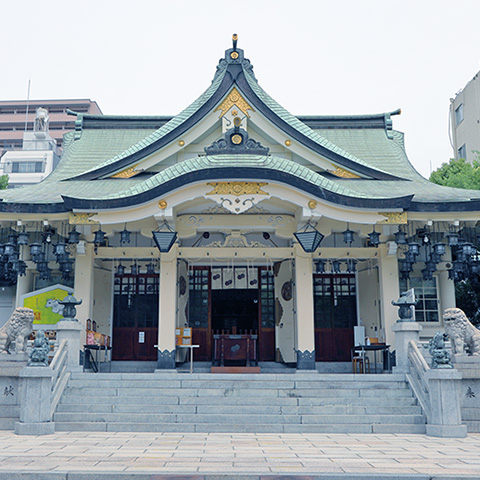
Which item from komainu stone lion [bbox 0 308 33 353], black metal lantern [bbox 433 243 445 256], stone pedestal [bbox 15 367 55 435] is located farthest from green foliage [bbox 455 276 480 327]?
stone pedestal [bbox 15 367 55 435]

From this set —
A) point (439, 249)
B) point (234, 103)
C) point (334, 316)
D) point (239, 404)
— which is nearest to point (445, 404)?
point (239, 404)

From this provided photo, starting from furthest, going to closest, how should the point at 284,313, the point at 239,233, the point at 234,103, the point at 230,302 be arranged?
the point at 230,302
the point at 284,313
the point at 234,103
the point at 239,233

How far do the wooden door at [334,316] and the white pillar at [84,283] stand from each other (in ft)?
21.9

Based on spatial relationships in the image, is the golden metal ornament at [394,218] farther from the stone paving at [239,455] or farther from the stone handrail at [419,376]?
the stone paving at [239,455]

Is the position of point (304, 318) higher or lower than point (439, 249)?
lower

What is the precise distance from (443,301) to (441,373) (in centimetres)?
628

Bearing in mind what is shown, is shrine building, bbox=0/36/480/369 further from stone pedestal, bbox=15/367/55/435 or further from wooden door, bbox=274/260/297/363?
stone pedestal, bbox=15/367/55/435

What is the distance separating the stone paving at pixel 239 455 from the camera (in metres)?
6.94

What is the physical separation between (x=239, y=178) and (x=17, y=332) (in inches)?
240

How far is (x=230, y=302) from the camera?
17.5 meters

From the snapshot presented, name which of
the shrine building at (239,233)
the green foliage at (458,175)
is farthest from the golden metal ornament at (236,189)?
the green foliage at (458,175)

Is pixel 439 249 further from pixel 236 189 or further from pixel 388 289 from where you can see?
pixel 236 189

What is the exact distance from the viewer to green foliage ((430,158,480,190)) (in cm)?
2206

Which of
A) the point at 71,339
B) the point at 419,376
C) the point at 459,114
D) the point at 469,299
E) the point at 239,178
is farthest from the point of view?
the point at 459,114
